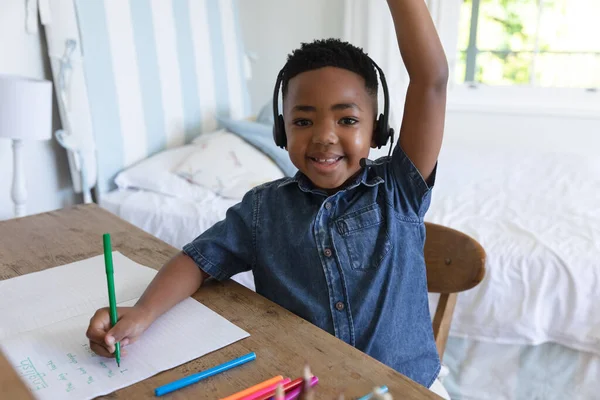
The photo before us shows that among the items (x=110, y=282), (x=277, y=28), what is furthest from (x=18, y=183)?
(x=277, y=28)

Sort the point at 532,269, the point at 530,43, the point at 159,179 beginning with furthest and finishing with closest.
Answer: the point at 530,43
the point at 159,179
the point at 532,269

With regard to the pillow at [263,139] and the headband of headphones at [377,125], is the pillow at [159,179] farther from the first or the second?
the headband of headphones at [377,125]

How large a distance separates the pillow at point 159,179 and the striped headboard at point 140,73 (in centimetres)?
7

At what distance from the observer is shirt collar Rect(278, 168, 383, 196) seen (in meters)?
0.89

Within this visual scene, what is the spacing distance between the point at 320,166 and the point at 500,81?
2.65 meters

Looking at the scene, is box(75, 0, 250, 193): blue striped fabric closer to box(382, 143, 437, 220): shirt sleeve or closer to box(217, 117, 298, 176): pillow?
box(217, 117, 298, 176): pillow

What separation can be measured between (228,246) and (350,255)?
195 mm

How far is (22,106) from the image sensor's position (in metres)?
1.55

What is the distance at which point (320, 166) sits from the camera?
872mm

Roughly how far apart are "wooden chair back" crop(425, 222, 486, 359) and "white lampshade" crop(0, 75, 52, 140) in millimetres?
1115

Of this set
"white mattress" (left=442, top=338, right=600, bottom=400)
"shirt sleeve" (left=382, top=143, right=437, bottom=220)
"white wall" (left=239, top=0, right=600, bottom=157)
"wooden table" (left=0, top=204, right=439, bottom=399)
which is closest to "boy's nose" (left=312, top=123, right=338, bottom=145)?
"shirt sleeve" (left=382, top=143, right=437, bottom=220)

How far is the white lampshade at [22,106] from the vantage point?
60.4 inches

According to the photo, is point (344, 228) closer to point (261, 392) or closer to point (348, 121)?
point (348, 121)

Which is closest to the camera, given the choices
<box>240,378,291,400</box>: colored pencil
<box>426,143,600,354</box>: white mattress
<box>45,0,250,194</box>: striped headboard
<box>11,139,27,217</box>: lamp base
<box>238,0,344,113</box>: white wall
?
<box>240,378,291,400</box>: colored pencil
